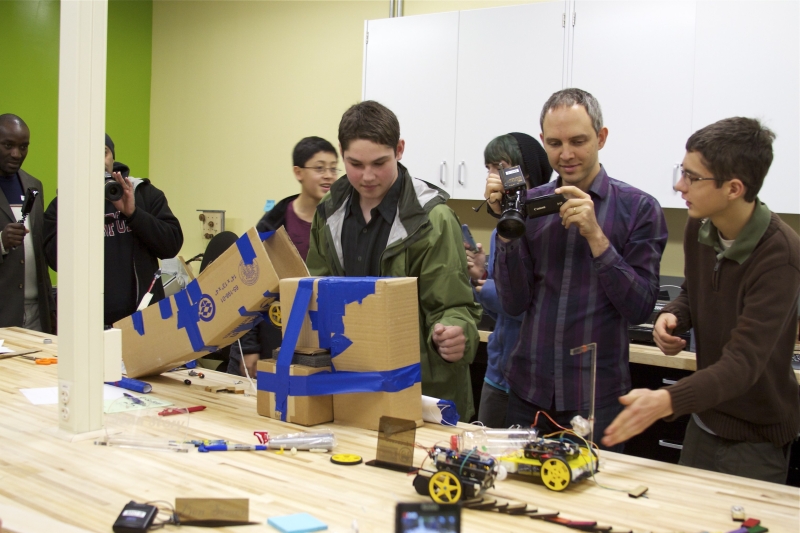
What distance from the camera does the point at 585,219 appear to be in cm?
159

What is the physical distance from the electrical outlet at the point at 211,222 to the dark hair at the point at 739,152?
3.90 metres

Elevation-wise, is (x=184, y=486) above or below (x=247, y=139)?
below

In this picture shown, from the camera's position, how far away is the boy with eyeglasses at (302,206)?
2.62 meters

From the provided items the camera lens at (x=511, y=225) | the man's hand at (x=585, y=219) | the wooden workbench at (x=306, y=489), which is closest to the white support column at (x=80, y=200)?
the wooden workbench at (x=306, y=489)

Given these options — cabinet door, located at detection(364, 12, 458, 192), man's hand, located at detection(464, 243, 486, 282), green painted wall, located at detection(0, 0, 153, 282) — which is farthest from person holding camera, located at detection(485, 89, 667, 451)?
green painted wall, located at detection(0, 0, 153, 282)

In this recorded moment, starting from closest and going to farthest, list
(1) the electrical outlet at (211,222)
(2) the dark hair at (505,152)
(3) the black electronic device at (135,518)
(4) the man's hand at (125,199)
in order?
1. (3) the black electronic device at (135,518)
2. (2) the dark hair at (505,152)
3. (4) the man's hand at (125,199)
4. (1) the electrical outlet at (211,222)

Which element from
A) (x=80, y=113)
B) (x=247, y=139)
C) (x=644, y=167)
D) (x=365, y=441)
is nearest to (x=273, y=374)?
(x=365, y=441)

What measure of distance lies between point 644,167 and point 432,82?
3.91 feet

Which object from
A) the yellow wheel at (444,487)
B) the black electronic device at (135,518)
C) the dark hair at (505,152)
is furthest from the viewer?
the dark hair at (505,152)

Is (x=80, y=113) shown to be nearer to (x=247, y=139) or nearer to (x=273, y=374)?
(x=273, y=374)

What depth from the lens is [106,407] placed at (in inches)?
65.9

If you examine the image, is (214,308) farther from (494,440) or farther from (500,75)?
(500,75)

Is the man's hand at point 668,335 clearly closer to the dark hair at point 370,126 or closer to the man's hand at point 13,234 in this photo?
the dark hair at point 370,126

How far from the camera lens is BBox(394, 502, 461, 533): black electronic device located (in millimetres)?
829
